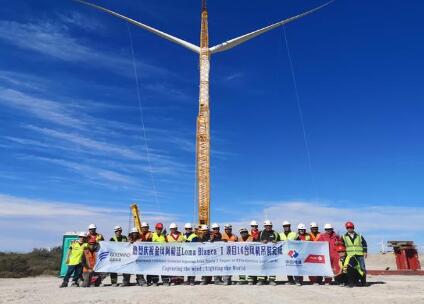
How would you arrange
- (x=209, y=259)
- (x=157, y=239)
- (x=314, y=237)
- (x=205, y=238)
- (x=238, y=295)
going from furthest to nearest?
(x=314, y=237), (x=205, y=238), (x=157, y=239), (x=209, y=259), (x=238, y=295)

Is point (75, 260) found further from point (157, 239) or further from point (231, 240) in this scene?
point (231, 240)

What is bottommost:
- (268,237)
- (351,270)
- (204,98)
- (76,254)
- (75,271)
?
(351,270)

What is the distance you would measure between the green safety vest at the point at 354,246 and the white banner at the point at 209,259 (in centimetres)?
98

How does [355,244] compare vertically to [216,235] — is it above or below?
below

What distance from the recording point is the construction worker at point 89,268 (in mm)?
15644

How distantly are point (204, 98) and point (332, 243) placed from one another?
13.5m

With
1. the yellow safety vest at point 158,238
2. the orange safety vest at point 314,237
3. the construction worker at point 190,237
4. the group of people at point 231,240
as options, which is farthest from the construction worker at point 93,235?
the orange safety vest at point 314,237

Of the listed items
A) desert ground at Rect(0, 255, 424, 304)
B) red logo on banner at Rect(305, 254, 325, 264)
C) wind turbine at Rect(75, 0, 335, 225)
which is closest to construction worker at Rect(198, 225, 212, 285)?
desert ground at Rect(0, 255, 424, 304)

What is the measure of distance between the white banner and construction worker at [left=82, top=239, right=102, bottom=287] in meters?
0.40

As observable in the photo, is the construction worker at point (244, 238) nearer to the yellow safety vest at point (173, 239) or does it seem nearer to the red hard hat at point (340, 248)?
the yellow safety vest at point (173, 239)

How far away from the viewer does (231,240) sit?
1620 cm

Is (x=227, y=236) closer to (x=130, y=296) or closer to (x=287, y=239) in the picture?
(x=287, y=239)

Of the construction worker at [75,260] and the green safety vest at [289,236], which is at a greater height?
the green safety vest at [289,236]

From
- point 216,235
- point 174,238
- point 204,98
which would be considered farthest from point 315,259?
point 204,98
